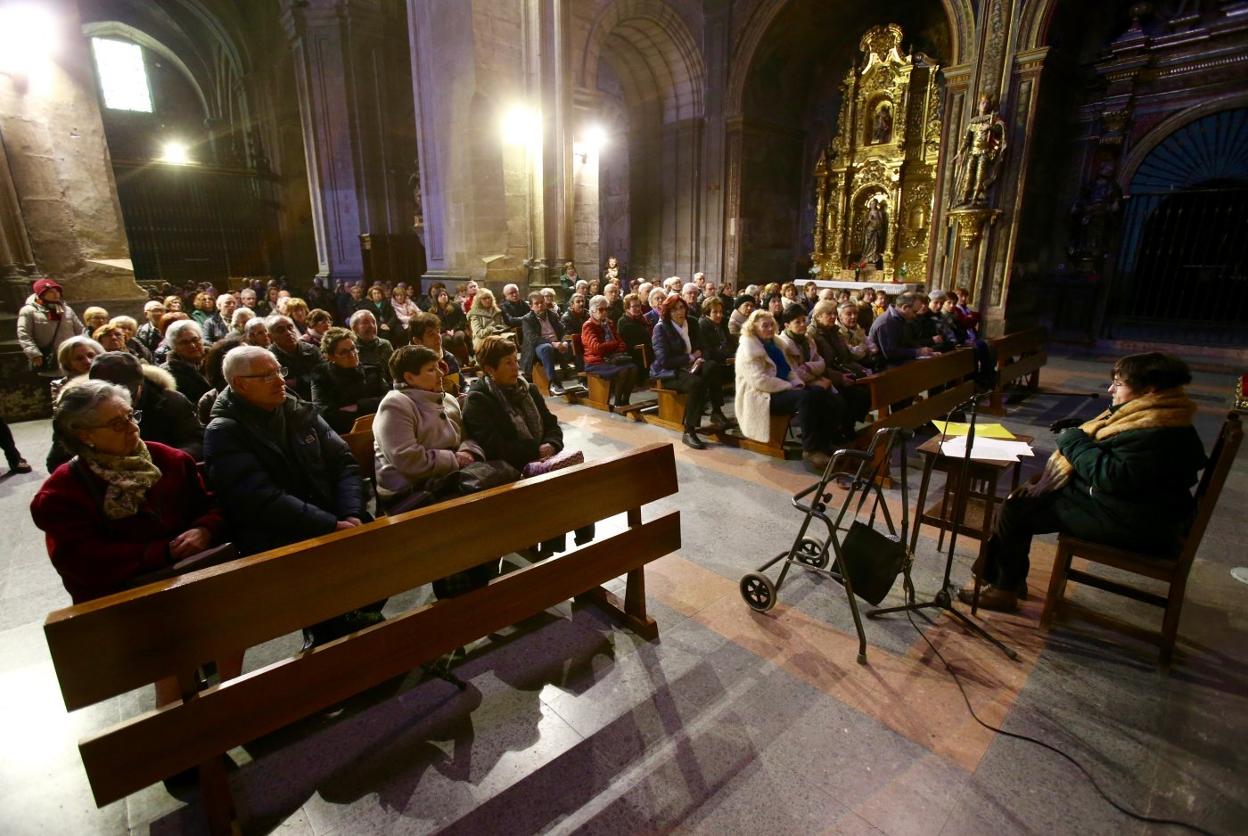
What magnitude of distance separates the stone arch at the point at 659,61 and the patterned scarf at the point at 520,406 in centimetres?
1104

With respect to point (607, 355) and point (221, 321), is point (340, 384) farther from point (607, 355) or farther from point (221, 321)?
point (221, 321)

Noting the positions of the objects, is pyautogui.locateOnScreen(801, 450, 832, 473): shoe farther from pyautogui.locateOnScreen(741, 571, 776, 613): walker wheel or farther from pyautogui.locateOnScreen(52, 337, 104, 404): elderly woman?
pyautogui.locateOnScreen(52, 337, 104, 404): elderly woman

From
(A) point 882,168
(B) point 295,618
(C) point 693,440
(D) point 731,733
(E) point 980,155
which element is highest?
(A) point 882,168

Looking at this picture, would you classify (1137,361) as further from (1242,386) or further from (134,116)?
(134,116)

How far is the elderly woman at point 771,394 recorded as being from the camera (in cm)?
490

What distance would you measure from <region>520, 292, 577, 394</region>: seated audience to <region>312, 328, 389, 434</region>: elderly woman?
3007mm

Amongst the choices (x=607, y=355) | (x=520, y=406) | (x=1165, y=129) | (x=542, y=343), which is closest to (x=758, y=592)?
(x=520, y=406)

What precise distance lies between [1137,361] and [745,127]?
12212 mm

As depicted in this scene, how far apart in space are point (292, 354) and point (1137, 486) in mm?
5343

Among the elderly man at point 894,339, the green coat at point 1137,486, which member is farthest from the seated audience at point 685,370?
the green coat at point 1137,486

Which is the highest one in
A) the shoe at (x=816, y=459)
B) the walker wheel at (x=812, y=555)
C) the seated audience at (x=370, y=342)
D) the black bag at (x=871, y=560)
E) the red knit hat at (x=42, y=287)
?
the red knit hat at (x=42, y=287)

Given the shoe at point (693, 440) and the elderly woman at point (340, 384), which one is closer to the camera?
the elderly woman at point (340, 384)

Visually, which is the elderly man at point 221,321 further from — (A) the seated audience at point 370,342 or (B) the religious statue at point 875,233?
(B) the religious statue at point 875,233

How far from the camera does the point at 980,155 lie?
9.46 meters
